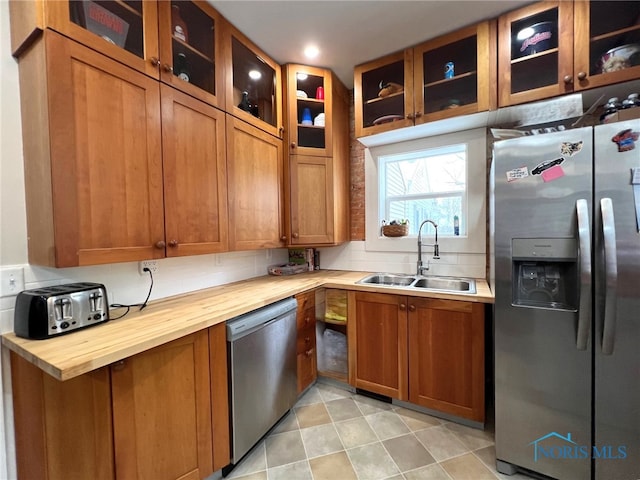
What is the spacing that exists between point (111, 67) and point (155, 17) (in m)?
0.41

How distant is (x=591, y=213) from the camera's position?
124cm

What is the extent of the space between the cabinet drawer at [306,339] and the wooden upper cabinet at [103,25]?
5.97 ft

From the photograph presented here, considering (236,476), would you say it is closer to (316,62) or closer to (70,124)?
(70,124)

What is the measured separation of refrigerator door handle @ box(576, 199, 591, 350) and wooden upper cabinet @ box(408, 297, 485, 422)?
46cm

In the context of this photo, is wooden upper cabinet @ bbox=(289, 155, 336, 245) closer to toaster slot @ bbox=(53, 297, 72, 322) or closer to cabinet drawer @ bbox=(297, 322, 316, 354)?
cabinet drawer @ bbox=(297, 322, 316, 354)

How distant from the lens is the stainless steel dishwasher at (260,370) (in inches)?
56.2

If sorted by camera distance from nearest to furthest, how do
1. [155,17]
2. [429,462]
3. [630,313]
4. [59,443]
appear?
[59,443]
[630,313]
[155,17]
[429,462]

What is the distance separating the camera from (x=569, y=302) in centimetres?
134

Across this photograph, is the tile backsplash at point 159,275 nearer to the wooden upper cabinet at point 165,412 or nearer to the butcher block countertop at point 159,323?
the butcher block countertop at point 159,323

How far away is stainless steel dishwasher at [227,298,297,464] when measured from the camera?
4.69 ft

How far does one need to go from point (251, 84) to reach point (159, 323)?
1.80m

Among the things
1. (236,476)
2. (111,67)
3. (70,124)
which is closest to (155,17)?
(111,67)

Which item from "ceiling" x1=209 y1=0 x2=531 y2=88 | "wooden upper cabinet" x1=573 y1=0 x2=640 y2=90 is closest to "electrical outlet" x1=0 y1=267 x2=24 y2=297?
"ceiling" x1=209 y1=0 x2=531 y2=88

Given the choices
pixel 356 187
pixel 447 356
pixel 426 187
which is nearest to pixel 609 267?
pixel 447 356
